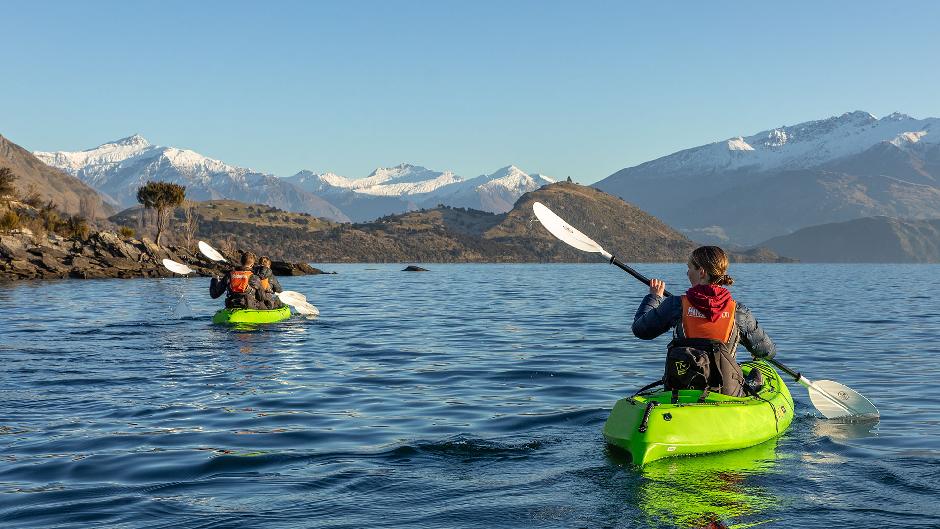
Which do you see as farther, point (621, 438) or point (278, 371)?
point (278, 371)

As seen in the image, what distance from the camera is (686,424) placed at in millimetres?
9531

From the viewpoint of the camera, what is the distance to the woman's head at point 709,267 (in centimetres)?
984

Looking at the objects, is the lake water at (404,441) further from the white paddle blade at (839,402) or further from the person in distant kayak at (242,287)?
the person in distant kayak at (242,287)

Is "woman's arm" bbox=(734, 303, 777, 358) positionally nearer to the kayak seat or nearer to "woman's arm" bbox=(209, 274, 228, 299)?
the kayak seat

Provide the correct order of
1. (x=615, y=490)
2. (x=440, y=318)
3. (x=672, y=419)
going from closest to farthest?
1. (x=615, y=490)
2. (x=672, y=419)
3. (x=440, y=318)

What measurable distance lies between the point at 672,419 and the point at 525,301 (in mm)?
38284

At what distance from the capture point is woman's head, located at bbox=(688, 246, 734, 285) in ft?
32.3

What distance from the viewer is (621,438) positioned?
9.70 metres

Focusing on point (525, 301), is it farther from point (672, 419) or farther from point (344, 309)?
point (672, 419)

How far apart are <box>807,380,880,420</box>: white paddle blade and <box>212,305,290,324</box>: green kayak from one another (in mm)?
16907

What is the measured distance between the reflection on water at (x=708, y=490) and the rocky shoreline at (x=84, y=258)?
60.7 m

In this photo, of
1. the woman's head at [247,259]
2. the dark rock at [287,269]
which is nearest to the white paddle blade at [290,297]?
the woman's head at [247,259]

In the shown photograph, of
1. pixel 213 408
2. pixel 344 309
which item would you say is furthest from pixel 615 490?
pixel 344 309

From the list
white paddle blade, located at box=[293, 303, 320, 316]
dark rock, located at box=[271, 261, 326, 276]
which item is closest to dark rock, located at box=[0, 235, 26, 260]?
dark rock, located at box=[271, 261, 326, 276]
